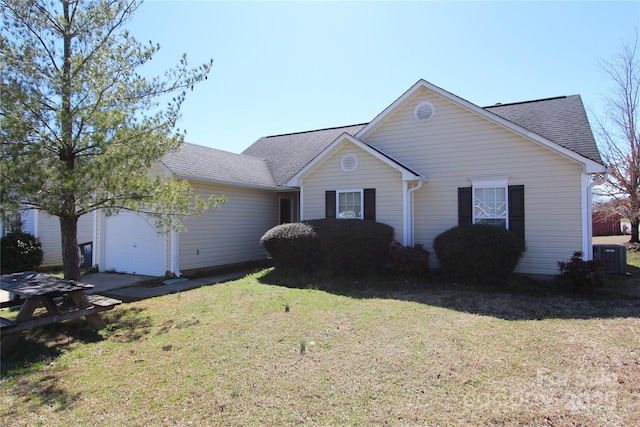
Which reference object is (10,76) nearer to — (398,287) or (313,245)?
(313,245)

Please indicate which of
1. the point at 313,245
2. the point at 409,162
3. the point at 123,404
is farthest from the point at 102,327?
the point at 409,162

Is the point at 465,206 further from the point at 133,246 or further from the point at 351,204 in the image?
the point at 133,246

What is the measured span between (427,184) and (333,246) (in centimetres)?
361

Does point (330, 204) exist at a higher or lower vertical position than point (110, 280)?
higher

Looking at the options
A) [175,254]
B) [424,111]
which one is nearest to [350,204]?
[424,111]

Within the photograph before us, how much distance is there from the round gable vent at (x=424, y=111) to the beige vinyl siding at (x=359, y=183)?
77.4 inches

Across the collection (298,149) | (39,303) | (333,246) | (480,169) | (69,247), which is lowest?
(39,303)

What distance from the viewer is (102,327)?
6.23 meters

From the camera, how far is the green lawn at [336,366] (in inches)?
139

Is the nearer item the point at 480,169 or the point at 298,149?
the point at 480,169

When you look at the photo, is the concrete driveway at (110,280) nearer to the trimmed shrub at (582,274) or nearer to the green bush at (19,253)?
the green bush at (19,253)

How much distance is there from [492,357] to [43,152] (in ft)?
24.5

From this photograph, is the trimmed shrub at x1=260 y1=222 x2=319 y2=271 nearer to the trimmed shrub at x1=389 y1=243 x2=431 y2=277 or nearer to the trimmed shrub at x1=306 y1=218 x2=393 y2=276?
the trimmed shrub at x1=306 y1=218 x2=393 y2=276

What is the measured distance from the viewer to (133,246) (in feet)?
39.4
